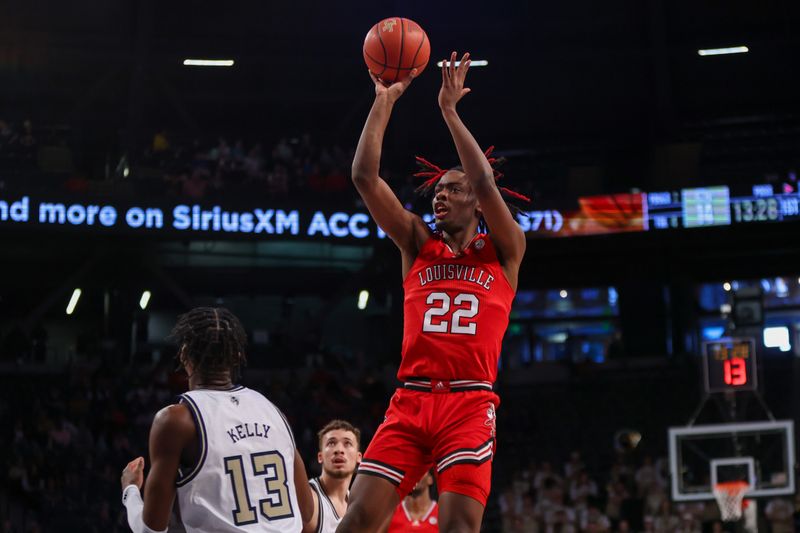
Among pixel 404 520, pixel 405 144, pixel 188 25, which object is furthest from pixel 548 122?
pixel 404 520

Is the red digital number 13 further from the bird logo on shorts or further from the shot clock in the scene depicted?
the bird logo on shorts

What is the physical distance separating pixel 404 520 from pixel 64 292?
1723 cm

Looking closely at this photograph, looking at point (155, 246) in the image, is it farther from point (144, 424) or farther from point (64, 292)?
point (144, 424)

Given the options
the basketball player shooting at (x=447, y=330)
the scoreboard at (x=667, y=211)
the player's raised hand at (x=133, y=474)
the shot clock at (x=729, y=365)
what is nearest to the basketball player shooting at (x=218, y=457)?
the player's raised hand at (x=133, y=474)

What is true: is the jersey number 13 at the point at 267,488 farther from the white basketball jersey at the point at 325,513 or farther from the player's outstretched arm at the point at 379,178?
the white basketball jersey at the point at 325,513

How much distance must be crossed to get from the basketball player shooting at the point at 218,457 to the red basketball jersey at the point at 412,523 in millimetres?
4312

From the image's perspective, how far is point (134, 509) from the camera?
4938 mm

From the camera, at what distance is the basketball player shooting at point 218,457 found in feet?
14.7

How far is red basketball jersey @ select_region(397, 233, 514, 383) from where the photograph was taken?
577 centimetres

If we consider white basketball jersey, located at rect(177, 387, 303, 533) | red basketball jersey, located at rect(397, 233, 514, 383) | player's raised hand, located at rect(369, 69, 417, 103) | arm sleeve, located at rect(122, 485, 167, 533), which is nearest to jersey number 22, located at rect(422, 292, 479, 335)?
red basketball jersey, located at rect(397, 233, 514, 383)

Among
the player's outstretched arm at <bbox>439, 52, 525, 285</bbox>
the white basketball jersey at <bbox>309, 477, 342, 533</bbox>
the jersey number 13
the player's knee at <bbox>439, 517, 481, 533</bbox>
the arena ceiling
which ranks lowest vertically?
the white basketball jersey at <bbox>309, 477, 342, 533</bbox>

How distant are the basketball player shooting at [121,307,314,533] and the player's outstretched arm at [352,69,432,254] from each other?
1.31 metres

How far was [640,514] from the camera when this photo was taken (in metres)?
18.1

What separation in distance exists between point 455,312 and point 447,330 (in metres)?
0.10
